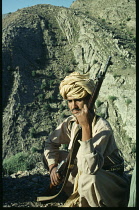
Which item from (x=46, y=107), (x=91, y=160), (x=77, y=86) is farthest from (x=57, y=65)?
(x=91, y=160)

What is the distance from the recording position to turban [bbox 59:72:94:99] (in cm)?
296

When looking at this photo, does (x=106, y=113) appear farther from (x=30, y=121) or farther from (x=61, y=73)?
(x=61, y=73)

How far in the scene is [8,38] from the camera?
29.9 metres

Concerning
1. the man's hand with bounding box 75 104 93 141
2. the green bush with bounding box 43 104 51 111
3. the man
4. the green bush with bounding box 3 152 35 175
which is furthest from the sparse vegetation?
the man's hand with bounding box 75 104 93 141

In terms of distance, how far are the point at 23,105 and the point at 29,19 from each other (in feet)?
51.4

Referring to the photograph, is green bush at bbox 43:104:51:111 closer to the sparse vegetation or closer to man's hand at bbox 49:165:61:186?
the sparse vegetation

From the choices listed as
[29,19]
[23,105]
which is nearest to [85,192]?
[23,105]

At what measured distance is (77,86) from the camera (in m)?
3.02

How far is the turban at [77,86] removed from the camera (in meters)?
2.96

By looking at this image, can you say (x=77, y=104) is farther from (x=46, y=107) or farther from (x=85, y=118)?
(x=46, y=107)

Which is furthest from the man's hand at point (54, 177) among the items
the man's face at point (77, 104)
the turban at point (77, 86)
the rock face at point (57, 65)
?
the rock face at point (57, 65)

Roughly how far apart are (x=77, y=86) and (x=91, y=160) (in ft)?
3.07

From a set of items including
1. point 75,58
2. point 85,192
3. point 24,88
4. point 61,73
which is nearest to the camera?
point 85,192

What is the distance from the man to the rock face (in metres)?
15.8
